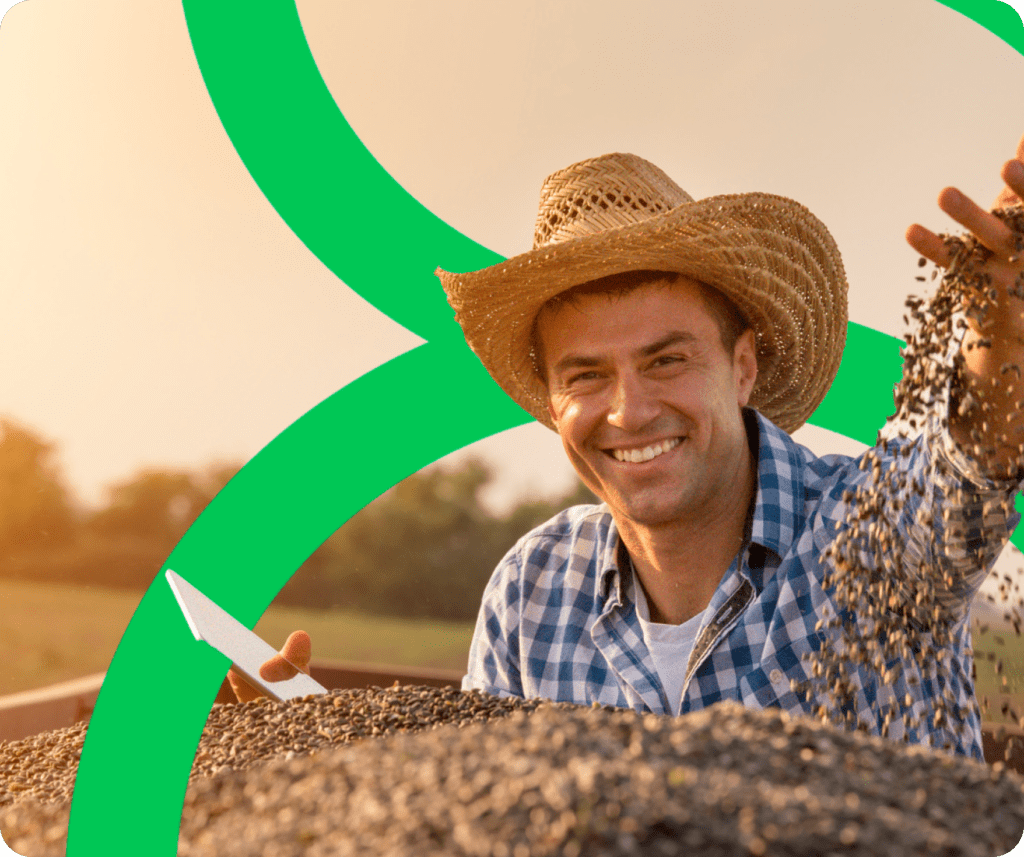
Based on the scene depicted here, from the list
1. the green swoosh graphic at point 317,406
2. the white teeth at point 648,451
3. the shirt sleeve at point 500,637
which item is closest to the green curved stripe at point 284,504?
the green swoosh graphic at point 317,406

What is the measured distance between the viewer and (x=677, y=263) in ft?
8.32

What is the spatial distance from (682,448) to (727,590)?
45 cm

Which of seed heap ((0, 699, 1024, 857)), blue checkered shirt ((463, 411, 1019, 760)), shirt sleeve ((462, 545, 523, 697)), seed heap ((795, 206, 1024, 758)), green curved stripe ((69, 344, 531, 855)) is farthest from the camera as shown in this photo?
shirt sleeve ((462, 545, 523, 697))

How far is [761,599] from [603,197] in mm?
1339

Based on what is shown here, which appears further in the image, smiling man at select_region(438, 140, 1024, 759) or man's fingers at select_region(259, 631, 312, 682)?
man's fingers at select_region(259, 631, 312, 682)

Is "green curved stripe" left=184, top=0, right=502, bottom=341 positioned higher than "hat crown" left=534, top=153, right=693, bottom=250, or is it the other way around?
"green curved stripe" left=184, top=0, right=502, bottom=341

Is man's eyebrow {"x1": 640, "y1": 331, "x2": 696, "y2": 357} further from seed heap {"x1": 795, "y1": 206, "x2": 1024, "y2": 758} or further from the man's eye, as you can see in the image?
seed heap {"x1": 795, "y1": 206, "x2": 1024, "y2": 758}

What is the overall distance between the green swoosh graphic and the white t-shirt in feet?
3.58

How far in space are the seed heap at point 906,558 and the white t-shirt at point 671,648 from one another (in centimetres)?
43


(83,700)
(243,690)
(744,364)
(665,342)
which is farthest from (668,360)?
(83,700)

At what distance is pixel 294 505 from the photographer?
3189 millimetres

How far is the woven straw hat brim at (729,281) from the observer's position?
2.46 metres

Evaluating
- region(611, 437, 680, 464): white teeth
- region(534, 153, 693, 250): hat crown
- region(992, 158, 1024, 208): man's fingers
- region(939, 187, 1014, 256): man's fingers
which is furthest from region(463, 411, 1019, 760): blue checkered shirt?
region(534, 153, 693, 250): hat crown

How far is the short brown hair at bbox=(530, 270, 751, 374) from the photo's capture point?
262 centimetres
